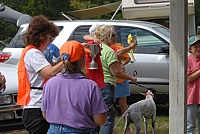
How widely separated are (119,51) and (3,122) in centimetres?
174

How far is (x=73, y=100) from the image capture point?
145 inches

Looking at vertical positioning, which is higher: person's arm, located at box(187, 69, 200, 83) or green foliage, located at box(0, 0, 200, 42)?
green foliage, located at box(0, 0, 200, 42)

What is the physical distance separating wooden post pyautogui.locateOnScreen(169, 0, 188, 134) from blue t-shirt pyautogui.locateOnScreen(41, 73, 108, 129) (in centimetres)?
99

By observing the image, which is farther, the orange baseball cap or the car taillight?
the car taillight

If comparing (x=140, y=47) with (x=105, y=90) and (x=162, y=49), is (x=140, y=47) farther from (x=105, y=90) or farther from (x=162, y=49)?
(x=105, y=90)

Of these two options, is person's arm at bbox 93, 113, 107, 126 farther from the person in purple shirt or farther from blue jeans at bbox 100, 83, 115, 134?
blue jeans at bbox 100, 83, 115, 134

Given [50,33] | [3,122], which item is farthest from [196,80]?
[3,122]

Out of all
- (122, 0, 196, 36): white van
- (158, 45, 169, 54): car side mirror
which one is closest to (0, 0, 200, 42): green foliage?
(122, 0, 196, 36): white van

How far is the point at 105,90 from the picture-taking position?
591 centimetres

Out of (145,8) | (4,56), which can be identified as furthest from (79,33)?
(145,8)

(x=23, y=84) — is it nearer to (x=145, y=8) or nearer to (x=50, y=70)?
(x=50, y=70)

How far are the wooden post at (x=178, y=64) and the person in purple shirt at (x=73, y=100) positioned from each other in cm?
98

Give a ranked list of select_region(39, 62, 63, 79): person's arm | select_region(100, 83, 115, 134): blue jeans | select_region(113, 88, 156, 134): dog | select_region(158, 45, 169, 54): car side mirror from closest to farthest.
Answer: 1. select_region(39, 62, 63, 79): person's arm
2. select_region(100, 83, 115, 134): blue jeans
3. select_region(113, 88, 156, 134): dog
4. select_region(158, 45, 169, 54): car side mirror

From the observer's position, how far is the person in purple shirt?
12.1 ft
